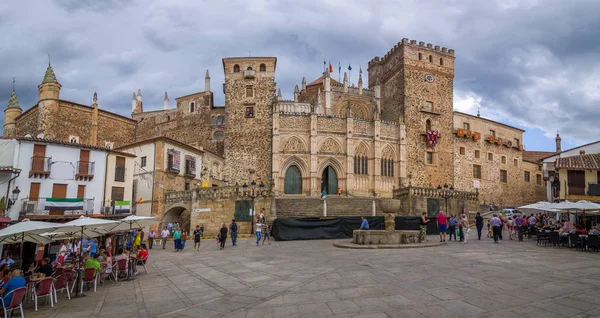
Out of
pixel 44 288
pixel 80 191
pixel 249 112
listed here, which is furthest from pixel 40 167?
pixel 44 288

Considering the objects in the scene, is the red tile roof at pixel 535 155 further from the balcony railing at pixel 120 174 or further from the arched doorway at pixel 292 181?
the balcony railing at pixel 120 174

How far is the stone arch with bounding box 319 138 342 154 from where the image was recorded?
133 feet

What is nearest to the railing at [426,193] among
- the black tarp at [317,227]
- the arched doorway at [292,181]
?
the black tarp at [317,227]

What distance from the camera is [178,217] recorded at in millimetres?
34844

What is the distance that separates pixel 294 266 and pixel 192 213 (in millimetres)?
19139

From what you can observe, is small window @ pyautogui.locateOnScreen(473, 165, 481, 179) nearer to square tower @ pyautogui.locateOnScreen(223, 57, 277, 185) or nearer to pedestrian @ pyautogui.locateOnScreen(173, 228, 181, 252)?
square tower @ pyautogui.locateOnScreen(223, 57, 277, 185)

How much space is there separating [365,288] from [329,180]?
102 feet

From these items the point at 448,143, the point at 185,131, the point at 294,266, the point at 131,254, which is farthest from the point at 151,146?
the point at 448,143

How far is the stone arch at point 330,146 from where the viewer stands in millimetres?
40603

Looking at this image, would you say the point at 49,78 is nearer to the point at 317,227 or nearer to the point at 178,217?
the point at 178,217

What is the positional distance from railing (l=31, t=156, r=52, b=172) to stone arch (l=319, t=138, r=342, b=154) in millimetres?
22829

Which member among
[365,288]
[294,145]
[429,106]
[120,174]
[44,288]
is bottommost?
[44,288]

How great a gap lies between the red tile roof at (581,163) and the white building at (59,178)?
3397 centimetres

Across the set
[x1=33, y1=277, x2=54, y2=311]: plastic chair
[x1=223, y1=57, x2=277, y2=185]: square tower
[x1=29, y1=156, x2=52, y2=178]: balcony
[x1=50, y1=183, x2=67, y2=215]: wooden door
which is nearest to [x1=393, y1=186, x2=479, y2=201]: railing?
[x1=223, y1=57, x2=277, y2=185]: square tower
